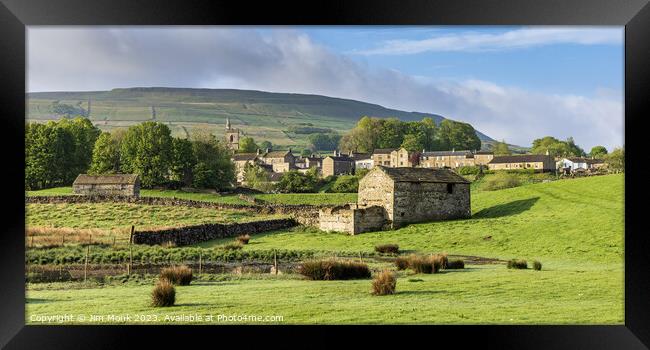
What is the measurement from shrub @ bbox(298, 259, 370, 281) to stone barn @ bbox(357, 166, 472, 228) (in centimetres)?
1593

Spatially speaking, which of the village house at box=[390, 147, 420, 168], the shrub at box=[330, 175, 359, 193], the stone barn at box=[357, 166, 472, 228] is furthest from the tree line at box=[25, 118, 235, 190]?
the stone barn at box=[357, 166, 472, 228]

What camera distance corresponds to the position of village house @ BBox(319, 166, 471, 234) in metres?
34.5

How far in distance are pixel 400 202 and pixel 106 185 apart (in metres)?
26.8

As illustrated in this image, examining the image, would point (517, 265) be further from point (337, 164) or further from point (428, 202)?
point (337, 164)

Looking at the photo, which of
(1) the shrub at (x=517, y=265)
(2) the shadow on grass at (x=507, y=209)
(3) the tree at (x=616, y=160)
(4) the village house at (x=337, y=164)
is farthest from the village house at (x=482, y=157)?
(1) the shrub at (x=517, y=265)

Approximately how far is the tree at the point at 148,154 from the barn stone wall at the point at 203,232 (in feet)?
78.4

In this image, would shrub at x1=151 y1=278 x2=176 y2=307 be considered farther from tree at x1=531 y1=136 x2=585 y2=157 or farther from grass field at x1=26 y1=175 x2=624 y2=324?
tree at x1=531 y1=136 x2=585 y2=157

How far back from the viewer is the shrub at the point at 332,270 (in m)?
17.9

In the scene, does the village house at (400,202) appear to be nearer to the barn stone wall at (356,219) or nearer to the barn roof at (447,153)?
the barn stone wall at (356,219)

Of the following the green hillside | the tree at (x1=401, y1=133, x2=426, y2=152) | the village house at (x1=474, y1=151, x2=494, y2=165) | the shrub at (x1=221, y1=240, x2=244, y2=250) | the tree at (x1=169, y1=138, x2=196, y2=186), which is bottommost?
the shrub at (x1=221, y1=240, x2=244, y2=250)

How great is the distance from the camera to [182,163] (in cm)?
5991
